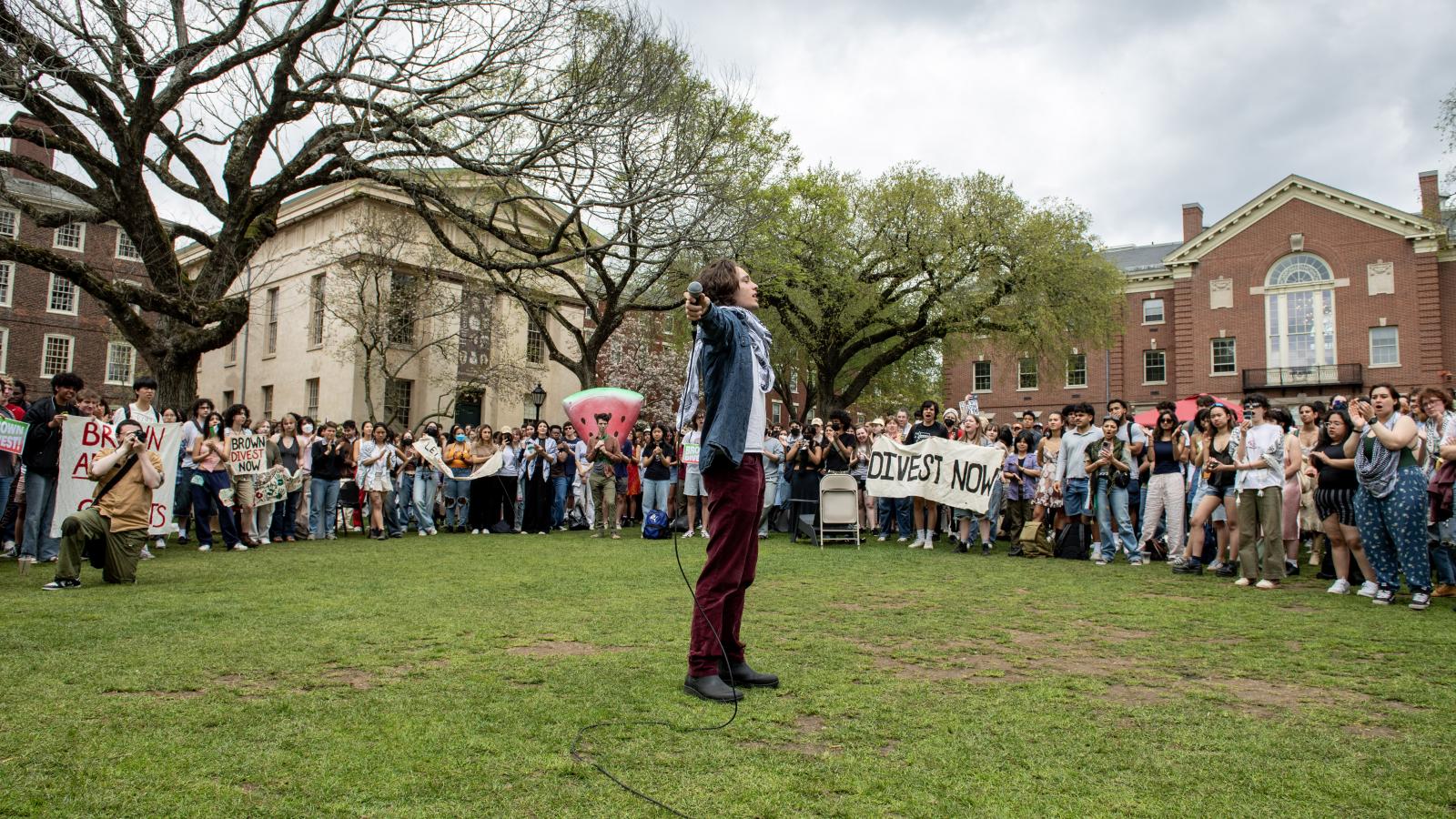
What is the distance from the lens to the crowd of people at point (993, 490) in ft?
26.5

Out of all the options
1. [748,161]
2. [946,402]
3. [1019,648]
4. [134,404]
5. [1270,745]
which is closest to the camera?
[1270,745]

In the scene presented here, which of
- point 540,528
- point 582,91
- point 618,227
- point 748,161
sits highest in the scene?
point 748,161

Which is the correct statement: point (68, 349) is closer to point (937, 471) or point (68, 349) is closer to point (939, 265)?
point (939, 265)

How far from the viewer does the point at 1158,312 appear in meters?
49.2

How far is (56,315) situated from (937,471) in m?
44.2

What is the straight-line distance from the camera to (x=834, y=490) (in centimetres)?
1335

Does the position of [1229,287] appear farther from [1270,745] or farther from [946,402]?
[1270,745]

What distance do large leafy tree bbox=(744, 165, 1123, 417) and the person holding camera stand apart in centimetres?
1719

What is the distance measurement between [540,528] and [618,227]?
573 centimetres

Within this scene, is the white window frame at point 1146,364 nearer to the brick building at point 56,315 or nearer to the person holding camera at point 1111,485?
the person holding camera at point 1111,485

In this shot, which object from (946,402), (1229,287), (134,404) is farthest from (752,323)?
(946,402)


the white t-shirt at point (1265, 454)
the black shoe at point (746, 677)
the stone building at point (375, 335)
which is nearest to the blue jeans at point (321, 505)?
the black shoe at point (746, 677)

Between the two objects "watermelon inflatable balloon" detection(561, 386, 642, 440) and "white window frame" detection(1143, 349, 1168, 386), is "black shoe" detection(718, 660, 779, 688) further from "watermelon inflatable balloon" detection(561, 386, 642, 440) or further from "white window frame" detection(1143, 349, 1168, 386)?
"white window frame" detection(1143, 349, 1168, 386)

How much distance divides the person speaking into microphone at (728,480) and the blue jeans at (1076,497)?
830cm
